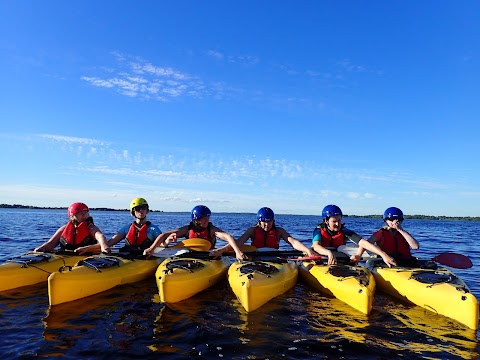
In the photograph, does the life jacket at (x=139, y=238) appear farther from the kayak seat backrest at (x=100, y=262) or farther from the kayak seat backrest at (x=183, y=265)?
the kayak seat backrest at (x=183, y=265)

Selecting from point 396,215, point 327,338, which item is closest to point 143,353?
point 327,338

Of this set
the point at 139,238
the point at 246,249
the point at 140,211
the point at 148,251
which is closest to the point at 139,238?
the point at 139,238

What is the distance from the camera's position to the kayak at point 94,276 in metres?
6.65

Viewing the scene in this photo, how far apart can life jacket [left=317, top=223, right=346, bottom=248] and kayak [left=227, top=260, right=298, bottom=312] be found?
4.44 feet

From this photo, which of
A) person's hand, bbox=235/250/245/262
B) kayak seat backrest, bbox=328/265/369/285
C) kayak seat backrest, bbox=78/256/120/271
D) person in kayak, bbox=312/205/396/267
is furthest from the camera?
person in kayak, bbox=312/205/396/267

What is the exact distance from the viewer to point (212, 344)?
530cm

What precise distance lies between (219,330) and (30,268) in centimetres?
455

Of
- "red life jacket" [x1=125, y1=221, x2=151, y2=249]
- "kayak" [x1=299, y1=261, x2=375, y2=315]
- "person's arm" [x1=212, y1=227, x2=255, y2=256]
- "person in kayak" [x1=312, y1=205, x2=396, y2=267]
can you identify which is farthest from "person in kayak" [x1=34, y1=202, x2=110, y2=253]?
"person in kayak" [x1=312, y1=205, x2=396, y2=267]

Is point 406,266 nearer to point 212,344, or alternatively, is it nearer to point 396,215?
point 396,215

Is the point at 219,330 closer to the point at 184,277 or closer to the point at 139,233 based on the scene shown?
the point at 184,277

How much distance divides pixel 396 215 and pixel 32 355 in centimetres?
735

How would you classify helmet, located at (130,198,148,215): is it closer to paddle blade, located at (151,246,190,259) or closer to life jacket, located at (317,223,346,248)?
paddle blade, located at (151,246,190,259)

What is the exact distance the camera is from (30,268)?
314 inches

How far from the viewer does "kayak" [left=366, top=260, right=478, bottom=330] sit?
602cm
